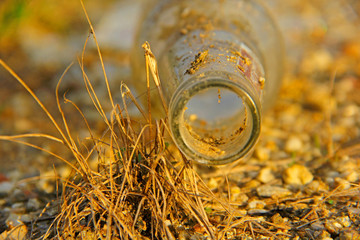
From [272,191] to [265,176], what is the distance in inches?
4.4

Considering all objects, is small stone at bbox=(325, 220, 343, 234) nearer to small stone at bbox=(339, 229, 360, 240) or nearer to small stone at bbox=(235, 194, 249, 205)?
small stone at bbox=(339, 229, 360, 240)

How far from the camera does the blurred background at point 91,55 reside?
1.99 metres

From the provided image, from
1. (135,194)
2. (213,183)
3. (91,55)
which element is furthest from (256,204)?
(91,55)

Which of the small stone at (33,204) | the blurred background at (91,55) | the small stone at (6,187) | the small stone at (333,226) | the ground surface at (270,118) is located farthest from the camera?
the blurred background at (91,55)

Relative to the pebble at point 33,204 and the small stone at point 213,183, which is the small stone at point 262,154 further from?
the pebble at point 33,204

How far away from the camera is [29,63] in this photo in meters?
2.57

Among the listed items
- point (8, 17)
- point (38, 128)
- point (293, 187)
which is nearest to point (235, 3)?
point (293, 187)

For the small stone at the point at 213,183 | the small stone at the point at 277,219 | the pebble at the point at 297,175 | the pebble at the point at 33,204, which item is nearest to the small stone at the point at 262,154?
the pebble at the point at 297,175

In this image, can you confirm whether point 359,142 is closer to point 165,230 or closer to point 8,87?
point 165,230

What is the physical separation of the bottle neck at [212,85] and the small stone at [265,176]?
9.7 inches

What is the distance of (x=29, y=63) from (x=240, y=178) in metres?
1.71

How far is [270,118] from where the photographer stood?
1.96 metres

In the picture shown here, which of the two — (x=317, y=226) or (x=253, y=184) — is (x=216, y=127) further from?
(x=317, y=226)

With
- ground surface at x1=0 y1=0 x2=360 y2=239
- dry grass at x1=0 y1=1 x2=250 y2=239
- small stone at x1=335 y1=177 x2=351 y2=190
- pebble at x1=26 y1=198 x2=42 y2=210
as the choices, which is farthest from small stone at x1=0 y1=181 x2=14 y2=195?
small stone at x1=335 y1=177 x2=351 y2=190
